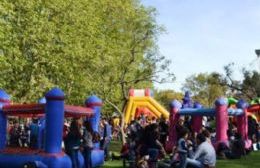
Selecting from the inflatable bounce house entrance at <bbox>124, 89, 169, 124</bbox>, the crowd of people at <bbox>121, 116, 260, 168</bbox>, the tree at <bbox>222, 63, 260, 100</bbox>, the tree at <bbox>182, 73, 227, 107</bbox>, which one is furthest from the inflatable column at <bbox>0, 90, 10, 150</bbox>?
the tree at <bbox>182, 73, 227, 107</bbox>

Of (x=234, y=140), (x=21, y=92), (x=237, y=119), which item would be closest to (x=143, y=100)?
(x=21, y=92)

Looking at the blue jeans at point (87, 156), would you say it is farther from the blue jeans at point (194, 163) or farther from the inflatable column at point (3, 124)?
the blue jeans at point (194, 163)

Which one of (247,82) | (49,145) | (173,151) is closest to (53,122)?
(49,145)

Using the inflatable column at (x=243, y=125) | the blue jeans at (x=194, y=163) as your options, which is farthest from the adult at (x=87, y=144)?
the inflatable column at (x=243, y=125)

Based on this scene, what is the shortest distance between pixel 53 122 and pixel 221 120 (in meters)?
8.52

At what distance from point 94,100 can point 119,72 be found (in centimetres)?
1962

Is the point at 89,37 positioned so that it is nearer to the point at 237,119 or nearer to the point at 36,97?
the point at 36,97

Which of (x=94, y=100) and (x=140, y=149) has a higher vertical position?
(x=94, y=100)

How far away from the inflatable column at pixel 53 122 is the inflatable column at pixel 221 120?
26.7ft

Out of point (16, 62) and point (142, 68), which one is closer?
point (16, 62)

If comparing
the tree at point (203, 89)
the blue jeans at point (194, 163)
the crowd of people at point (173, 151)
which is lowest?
the blue jeans at point (194, 163)

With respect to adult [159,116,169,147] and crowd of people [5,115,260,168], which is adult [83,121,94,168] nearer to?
crowd of people [5,115,260,168]

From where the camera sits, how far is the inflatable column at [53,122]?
50.0ft

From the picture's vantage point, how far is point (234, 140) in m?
21.2
